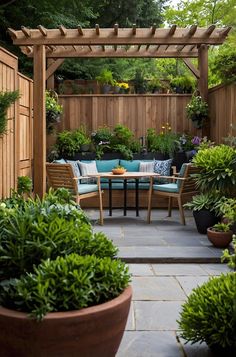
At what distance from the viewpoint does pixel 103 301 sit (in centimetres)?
193

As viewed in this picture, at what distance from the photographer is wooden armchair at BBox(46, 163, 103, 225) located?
5983 millimetres

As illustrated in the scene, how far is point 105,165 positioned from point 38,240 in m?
5.89

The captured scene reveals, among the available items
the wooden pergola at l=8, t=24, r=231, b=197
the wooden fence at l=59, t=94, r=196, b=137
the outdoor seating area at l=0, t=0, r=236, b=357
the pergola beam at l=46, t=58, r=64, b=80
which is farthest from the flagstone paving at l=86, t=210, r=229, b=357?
the pergola beam at l=46, t=58, r=64, b=80

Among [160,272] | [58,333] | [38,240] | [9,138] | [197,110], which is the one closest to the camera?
[58,333]

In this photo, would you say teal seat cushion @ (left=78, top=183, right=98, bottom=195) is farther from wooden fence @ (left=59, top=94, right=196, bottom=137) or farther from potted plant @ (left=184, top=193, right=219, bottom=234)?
wooden fence @ (left=59, top=94, right=196, bottom=137)

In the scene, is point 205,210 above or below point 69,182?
below

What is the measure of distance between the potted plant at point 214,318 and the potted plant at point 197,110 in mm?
5419

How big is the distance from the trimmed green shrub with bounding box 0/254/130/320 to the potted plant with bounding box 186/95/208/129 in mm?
5888

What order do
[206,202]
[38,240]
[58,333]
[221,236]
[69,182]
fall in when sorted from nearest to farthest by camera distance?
[58,333] → [38,240] → [221,236] → [206,202] → [69,182]

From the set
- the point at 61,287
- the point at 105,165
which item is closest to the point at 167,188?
the point at 105,165

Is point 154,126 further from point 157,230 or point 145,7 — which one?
point 145,7

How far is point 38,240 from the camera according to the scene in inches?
77.2

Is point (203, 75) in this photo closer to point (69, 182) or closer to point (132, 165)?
point (132, 165)

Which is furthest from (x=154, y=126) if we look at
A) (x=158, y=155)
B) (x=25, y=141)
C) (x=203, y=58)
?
(x=25, y=141)
